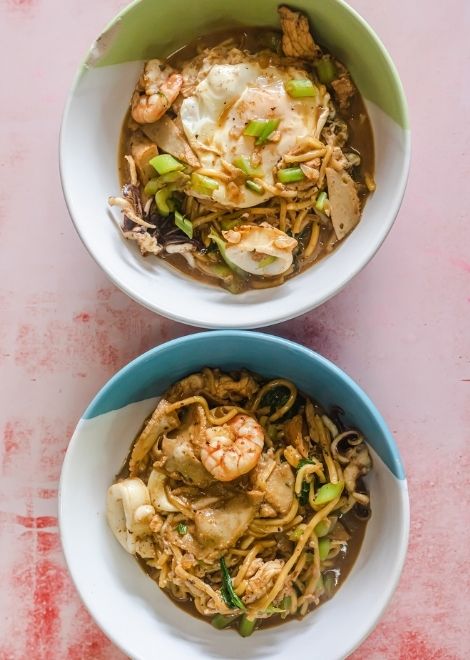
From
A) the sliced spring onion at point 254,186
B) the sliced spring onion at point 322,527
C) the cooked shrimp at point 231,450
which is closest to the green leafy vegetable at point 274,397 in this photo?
the cooked shrimp at point 231,450

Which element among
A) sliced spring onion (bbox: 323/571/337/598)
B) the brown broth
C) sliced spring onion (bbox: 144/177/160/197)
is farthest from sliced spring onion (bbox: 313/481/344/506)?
sliced spring onion (bbox: 144/177/160/197)

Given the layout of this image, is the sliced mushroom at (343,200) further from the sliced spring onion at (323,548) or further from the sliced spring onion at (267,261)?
the sliced spring onion at (323,548)

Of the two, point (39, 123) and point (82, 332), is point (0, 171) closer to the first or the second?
point (39, 123)

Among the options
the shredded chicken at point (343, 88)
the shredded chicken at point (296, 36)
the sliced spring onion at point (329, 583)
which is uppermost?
the shredded chicken at point (296, 36)

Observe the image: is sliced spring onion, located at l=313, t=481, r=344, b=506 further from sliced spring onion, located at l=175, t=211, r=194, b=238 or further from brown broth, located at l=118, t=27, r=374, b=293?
sliced spring onion, located at l=175, t=211, r=194, b=238

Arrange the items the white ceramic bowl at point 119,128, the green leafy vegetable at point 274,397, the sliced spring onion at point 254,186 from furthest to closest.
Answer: the green leafy vegetable at point 274,397, the sliced spring onion at point 254,186, the white ceramic bowl at point 119,128

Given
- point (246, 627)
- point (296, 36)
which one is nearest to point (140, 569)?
point (246, 627)
